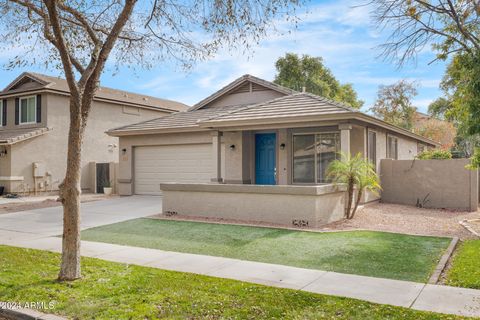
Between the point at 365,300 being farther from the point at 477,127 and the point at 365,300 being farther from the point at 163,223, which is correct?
the point at 163,223

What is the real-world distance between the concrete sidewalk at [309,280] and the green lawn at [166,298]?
0.30m

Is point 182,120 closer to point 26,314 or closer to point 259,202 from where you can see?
point 259,202

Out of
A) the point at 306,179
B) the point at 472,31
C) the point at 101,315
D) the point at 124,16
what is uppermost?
the point at 472,31

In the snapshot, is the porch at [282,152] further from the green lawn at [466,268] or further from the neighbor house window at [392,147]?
the green lawn at [466,268]

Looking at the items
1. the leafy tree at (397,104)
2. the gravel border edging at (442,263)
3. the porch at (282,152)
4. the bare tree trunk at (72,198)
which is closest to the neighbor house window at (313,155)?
the porch at (282,152)

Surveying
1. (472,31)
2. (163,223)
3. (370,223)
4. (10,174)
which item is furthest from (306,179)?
(10,174)

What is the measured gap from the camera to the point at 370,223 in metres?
10.8

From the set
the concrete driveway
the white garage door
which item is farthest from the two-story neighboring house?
the concrete driveway

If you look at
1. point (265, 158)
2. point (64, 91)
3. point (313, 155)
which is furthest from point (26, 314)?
point (64, 91)

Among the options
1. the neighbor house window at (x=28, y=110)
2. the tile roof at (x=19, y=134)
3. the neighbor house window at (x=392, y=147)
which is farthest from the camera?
the neighbor house window at (x=28, y=110)

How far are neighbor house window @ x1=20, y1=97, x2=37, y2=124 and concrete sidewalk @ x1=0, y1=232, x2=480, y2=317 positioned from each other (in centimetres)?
1579

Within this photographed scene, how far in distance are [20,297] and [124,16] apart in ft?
13.9

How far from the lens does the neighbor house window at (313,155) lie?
46.2 ft

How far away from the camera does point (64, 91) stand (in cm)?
2189
